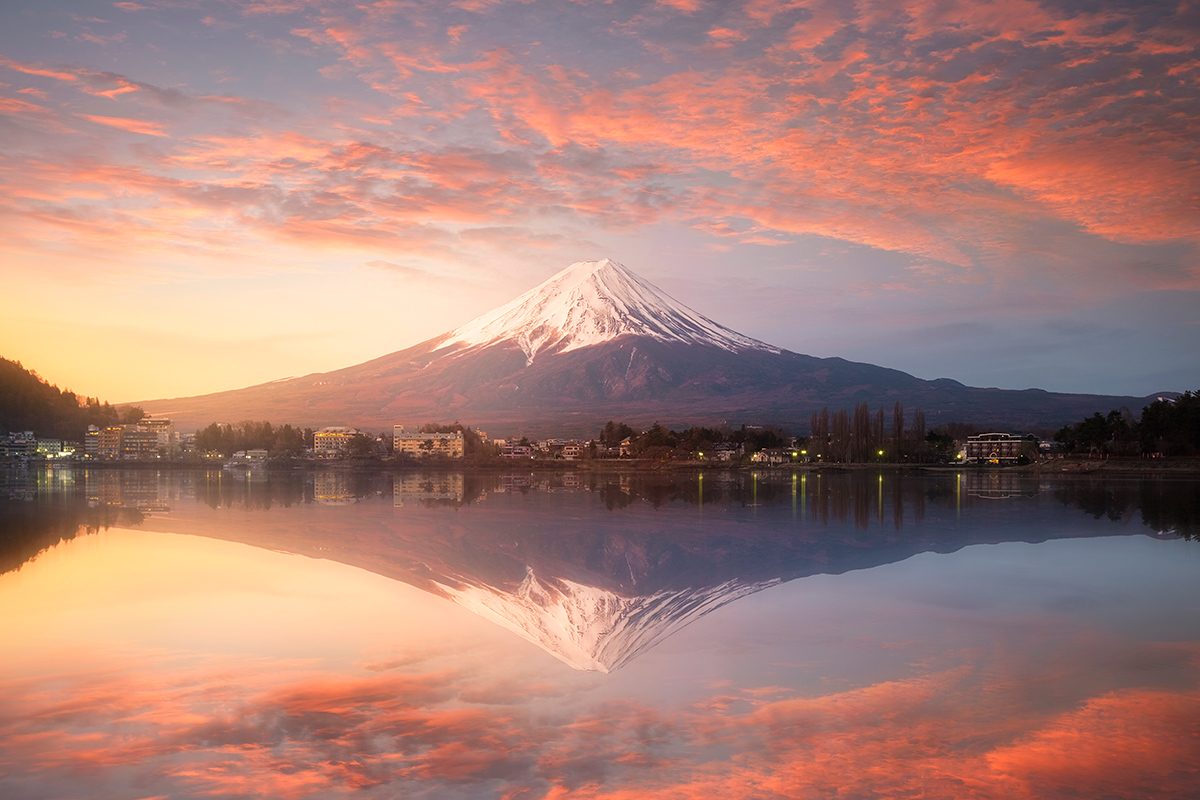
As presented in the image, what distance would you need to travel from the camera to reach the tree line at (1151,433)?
2228 inches

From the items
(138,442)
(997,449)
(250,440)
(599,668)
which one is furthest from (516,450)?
(599,668)

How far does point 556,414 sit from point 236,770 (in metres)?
150

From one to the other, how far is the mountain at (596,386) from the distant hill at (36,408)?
36466 millimetres

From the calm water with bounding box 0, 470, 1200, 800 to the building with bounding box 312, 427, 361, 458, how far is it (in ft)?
290

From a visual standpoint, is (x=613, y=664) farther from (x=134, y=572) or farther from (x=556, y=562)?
(x=134, y=572)

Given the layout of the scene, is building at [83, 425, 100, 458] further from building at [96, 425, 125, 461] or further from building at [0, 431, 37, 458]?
building at [0, 431, 37, 458]

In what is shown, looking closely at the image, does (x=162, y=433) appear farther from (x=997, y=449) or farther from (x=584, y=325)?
(x=997, y=449)

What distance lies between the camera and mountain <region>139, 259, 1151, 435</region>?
15500 centimetres

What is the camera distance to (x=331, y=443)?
11769cm

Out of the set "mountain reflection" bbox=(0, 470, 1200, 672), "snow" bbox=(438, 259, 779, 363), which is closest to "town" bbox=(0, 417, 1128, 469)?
"mountain reflection" bbox=(0, 470, 1200, 672)

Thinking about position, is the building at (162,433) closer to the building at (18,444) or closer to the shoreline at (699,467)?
the building at (18,444)

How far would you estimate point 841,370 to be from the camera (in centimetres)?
18638

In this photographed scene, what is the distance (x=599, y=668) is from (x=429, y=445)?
97818 millimetres

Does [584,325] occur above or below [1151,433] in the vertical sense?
above
